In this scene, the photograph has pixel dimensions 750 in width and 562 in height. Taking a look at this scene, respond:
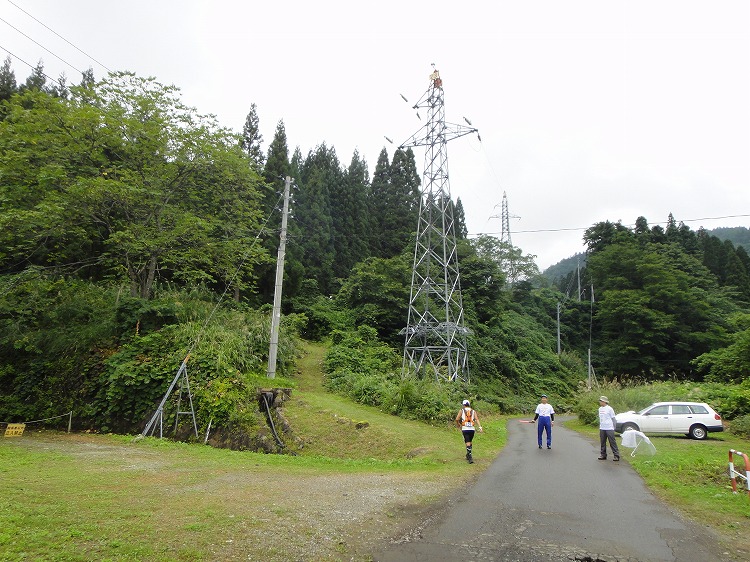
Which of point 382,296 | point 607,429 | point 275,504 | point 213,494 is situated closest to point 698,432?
point 607,429

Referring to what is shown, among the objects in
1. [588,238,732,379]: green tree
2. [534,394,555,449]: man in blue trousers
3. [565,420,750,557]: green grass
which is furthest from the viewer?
[588,238,732,379]: green tree

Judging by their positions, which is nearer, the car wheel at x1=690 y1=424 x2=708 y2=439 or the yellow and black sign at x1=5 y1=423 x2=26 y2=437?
the yellow and black sign at x1=5 y1=423 x2=26 y2=437

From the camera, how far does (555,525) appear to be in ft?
19.8

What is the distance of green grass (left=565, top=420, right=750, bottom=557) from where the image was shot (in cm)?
622

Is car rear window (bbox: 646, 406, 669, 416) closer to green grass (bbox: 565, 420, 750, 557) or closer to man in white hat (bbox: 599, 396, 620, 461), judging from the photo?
green grass (bbox: 565, 420, 750, 557)

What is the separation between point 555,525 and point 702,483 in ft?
15.0

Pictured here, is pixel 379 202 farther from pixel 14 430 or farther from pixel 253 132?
pixel 14 430

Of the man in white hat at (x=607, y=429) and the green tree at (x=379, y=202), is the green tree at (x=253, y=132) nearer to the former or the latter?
the green tree at (x=379, y=202)

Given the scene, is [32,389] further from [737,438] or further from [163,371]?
[737,438]

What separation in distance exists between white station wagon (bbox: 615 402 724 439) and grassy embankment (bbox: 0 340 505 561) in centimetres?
642

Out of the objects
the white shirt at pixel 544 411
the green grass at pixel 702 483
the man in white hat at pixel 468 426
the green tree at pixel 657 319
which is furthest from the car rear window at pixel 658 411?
the green tree at pixel 657 319

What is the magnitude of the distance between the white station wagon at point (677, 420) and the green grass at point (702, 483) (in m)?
1.06

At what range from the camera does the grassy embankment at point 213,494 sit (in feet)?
15.3

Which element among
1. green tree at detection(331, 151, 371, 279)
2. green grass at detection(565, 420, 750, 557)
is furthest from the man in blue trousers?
green tree at detection(331, 151, 371, 279)
